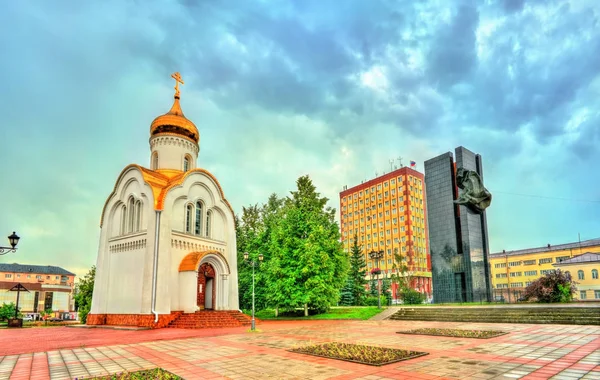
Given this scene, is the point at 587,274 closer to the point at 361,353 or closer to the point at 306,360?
the point at 361,353

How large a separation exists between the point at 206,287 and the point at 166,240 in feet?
14.8

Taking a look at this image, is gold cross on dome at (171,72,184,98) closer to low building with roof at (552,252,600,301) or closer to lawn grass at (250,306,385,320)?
lawn grass at (250,306,385,320)

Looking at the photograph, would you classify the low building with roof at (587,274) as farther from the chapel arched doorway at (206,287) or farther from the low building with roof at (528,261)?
the chapel arched doorway at (206,287)

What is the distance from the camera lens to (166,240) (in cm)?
2095

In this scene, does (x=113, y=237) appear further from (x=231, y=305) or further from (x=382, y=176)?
(x=382, y=176)

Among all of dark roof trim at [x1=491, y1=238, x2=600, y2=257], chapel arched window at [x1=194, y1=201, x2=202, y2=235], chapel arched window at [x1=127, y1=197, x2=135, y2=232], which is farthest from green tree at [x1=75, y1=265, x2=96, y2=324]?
dark roof trim at [x1=491, y1=238, x2=600, y2=257]

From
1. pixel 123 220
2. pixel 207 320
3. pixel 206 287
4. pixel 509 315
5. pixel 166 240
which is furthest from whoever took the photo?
pixel 123 220

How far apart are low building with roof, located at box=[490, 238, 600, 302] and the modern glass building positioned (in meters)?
36.0

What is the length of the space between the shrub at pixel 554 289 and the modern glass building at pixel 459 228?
4.11m

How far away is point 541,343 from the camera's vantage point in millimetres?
10312

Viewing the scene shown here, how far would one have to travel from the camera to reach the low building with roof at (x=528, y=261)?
6213cm

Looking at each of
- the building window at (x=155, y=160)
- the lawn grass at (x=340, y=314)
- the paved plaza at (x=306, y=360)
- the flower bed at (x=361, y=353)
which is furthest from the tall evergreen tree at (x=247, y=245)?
the flower bed at (x=361, y=353)

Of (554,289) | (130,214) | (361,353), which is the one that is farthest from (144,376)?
(554,289)

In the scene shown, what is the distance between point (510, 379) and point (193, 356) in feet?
23.1
